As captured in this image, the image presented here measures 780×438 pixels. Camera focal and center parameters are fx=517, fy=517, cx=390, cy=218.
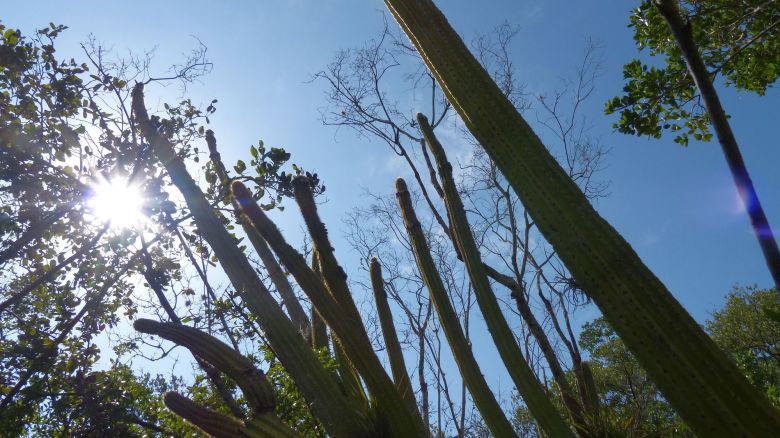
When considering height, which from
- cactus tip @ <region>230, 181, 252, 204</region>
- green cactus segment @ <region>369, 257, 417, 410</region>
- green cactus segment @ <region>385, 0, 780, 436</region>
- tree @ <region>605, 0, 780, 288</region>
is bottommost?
green cactus segment @ <region>385, 0, 780, 436</region>

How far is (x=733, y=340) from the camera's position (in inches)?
771

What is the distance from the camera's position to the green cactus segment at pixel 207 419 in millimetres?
1695

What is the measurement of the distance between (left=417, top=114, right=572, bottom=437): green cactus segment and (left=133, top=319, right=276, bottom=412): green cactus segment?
46.5 inches

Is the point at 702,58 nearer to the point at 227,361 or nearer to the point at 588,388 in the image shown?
the point at 588,388

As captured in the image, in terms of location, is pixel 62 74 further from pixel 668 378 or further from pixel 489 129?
pixel 668 378

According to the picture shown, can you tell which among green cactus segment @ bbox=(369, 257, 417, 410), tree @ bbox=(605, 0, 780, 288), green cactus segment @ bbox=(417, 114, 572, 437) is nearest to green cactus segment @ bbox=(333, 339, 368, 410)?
green cactus segment @ bbox=(369, 257, 417, 410)

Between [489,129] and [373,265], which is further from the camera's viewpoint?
[373,265]

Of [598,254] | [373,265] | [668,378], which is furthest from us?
[373,265]

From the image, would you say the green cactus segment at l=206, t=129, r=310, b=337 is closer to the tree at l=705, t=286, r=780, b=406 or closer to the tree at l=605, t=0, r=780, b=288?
the tree at l=605, t=0, r=780, b=288

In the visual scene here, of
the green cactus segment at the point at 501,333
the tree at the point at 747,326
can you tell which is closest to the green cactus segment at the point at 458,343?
the green cactus segment at the point at 501,333

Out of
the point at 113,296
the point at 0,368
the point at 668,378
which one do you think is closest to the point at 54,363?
the point at 0,368

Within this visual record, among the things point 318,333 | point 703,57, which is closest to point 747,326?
point 703,57

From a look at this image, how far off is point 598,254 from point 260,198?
4.96 m

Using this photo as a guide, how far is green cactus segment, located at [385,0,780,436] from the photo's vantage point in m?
1.19
